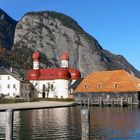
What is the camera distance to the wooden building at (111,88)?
104 m

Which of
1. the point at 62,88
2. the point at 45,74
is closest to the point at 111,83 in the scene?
the point at 62,88

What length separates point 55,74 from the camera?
152 m

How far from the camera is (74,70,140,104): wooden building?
104062 millimetres

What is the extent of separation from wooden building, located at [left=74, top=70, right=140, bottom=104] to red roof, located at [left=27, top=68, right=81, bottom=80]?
28.4 metres

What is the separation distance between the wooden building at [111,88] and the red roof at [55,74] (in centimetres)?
2840

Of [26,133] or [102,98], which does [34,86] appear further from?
[26,133]

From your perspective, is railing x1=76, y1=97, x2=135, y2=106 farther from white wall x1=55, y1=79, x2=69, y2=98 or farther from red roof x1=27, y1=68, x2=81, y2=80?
red roof x1=27, y1=68, x2=81, y2=80

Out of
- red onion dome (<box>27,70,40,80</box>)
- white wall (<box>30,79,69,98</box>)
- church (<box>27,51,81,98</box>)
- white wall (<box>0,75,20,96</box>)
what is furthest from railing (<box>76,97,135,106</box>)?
red onion dome (<box>27,70,40,80</box>)

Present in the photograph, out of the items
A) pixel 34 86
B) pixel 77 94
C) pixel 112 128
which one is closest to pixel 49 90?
pixel 34 86

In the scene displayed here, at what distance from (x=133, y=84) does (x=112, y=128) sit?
61.3m

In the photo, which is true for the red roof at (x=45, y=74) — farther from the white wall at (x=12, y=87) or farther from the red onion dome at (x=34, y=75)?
the white wall at (x=12, y=87)

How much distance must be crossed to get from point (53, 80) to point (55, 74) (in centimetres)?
270

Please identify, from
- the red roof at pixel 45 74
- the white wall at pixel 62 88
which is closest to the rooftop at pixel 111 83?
the white wall at pixel 62 88

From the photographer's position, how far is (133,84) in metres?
106
